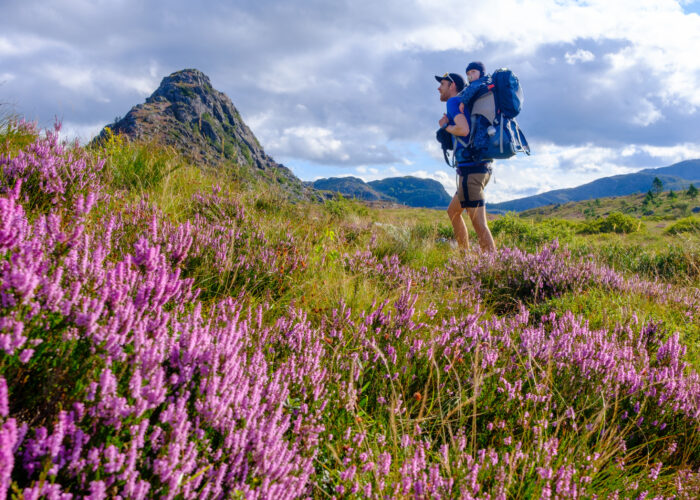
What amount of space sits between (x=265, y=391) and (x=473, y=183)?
4873 mm

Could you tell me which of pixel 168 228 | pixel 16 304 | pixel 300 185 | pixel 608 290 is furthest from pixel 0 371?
pixel 300 185

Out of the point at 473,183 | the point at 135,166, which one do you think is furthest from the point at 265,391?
the point at 135,166

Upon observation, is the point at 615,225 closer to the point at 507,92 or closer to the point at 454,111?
the point at 507,92

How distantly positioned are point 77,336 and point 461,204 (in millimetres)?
5358

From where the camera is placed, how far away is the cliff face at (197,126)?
727cm

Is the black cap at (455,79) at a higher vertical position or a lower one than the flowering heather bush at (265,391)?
higher

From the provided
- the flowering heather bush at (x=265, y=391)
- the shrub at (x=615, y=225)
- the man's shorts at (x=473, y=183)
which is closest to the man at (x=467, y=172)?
the man's shorts at (x=473, y=183)

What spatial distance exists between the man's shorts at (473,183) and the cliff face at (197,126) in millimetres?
3543

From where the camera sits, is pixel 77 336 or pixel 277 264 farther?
pixel 277 264

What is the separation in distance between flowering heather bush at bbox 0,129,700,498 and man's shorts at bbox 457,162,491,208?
2796 mm

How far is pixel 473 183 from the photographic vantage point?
567 cm

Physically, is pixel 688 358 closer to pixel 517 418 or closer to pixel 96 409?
pixel 517 418

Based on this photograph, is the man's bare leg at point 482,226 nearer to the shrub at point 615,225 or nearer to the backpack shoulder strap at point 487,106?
the backpack shoulder strap at point 487,106

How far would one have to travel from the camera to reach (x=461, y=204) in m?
5.84
